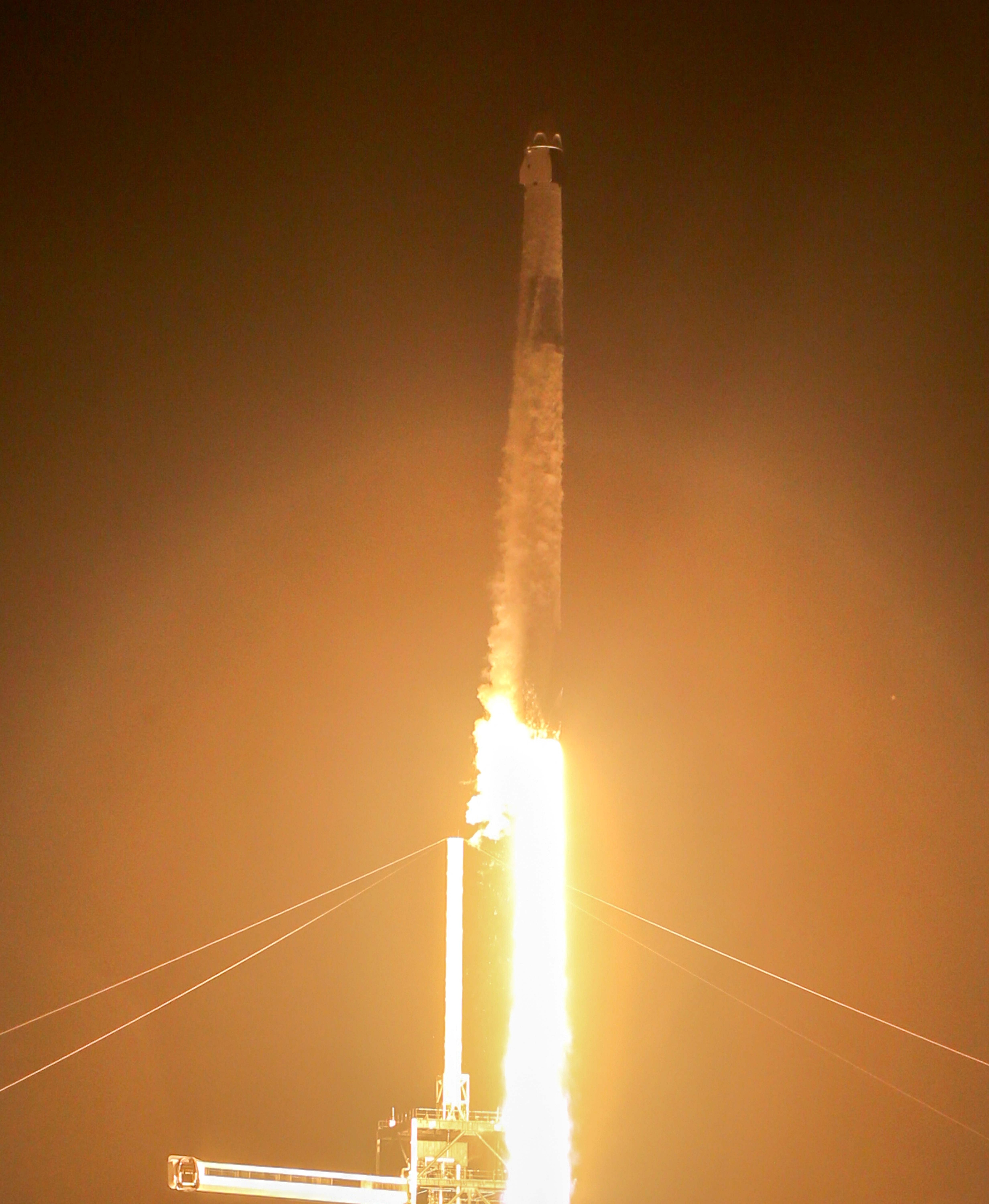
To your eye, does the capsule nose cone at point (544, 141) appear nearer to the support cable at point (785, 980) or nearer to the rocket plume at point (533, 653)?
the rocket plume at point (533, 653)

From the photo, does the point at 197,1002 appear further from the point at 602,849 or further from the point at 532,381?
the point at 532,381

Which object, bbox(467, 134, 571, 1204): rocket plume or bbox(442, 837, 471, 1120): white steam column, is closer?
bbox(442, 837, 471, 1120): white steam column

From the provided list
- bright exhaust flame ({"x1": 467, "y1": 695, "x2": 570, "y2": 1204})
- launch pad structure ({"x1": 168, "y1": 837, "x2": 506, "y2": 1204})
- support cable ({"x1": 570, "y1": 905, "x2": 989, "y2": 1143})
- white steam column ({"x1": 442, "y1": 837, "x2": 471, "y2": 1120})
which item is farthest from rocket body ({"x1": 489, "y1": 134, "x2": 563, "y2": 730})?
support cable ({"x1": 570, "y1": 905, "x2": 989, "y2": 1143})

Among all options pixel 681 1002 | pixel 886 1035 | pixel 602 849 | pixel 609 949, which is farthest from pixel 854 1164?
pixel 602 849

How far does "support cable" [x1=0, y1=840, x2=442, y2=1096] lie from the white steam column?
0.65m

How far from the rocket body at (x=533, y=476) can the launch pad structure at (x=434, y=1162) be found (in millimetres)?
2838

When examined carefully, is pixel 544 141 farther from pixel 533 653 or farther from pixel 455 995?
pixel 455 995

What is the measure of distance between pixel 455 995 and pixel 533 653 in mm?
4892

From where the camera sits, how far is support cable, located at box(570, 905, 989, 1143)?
13.5 m

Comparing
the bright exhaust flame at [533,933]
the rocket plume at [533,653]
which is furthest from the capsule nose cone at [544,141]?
the bright exhaust flame at [533,933]

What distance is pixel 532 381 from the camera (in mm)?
15891

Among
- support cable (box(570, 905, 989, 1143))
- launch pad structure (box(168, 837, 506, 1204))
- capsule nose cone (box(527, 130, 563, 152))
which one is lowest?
launch pad structure (box(168, 837, 506, 1204))

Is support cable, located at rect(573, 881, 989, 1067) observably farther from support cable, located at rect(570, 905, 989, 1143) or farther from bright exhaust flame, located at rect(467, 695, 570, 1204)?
bright exhaust flame, located at rect(467, 695, 570, 1204)

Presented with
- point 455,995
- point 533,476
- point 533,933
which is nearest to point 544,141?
point 533,476
